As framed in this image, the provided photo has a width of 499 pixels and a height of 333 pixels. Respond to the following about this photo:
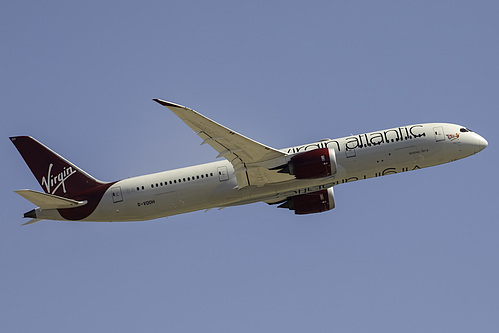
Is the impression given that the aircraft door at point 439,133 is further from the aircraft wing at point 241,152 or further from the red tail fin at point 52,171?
the red tail fin at point 52,171

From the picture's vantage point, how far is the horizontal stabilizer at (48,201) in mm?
54938

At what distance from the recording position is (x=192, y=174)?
2258 inches

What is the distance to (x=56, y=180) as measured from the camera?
6012 centimetres

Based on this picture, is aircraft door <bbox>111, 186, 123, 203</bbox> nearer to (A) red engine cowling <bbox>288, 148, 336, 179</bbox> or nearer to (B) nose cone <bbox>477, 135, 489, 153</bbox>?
(A) red engine cowling <bbox>288, 148, 336, 179</bbox>

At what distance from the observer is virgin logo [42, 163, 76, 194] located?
5994cm

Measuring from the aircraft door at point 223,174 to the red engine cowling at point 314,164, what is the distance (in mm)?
5063

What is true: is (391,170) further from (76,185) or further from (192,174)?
(76,185)

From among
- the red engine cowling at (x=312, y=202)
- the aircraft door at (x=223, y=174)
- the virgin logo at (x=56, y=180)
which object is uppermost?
the virgin logo at (x=56, y=180)

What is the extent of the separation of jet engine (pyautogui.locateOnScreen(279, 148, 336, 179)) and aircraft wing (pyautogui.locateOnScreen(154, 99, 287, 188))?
1.16m

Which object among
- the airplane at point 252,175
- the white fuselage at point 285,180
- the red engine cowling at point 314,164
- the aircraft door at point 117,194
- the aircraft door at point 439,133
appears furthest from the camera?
the aircraft door at point 117,194

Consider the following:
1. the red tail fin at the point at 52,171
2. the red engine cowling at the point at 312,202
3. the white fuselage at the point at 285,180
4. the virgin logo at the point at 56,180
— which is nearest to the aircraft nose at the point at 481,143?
the white fuselage at the point at 285,180

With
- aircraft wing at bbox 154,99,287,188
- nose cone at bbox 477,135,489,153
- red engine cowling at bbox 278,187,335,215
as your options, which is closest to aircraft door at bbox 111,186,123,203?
aircraft wing at bbox 154,99,287,188

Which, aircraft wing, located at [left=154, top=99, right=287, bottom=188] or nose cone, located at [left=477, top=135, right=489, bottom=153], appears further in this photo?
nose cone, located at [left=477, top=135, right=489, bottom=153]

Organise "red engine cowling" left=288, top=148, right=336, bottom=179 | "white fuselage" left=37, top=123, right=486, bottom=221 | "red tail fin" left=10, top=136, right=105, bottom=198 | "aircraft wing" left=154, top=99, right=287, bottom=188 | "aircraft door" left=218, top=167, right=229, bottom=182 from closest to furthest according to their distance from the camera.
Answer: "aircraft wing" left=154, top=99, right=287, bottom=188
"red engine cowling" left=288, top=148, right=336, bottom=179
"white fuselage" left=37, top=123, right=486, bottom=221
"aircraft door" left=218, top=167, right=229, bottom=182
"red tail fin" left=10, top=136, right=105, bottom=198
